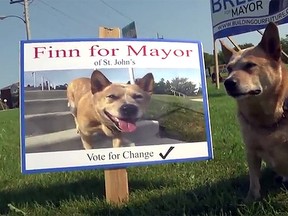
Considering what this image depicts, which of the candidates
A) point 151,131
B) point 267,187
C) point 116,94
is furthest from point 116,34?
point 267,187

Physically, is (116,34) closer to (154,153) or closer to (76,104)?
(76,104)

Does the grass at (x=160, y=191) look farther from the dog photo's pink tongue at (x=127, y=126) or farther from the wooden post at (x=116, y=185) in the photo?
the dog photo's pink tongue at (x=127, y=126)

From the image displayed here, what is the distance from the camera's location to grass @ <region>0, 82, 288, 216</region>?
13.0ft

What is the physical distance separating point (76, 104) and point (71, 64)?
1.16 ft

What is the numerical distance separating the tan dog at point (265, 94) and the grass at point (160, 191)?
1.47 feet

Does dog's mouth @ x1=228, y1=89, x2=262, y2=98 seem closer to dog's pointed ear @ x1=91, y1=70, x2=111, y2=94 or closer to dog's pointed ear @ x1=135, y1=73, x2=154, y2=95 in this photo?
dog's pointed ear @ x1=135, y1=73, x2=154, y2=95

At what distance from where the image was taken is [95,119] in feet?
14.3

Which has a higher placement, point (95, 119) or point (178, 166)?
point (95, 119)

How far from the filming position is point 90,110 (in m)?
4.36

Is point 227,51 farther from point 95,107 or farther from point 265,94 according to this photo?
point 95,107

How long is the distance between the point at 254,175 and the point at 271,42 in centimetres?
108

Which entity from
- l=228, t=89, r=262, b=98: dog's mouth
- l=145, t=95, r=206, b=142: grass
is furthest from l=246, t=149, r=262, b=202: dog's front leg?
l=145, t=95, r=206, b=142: grass

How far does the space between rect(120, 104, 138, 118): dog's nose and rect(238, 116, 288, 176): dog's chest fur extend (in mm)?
976

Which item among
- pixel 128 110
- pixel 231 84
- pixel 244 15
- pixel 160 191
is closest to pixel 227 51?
pixel 231 84
